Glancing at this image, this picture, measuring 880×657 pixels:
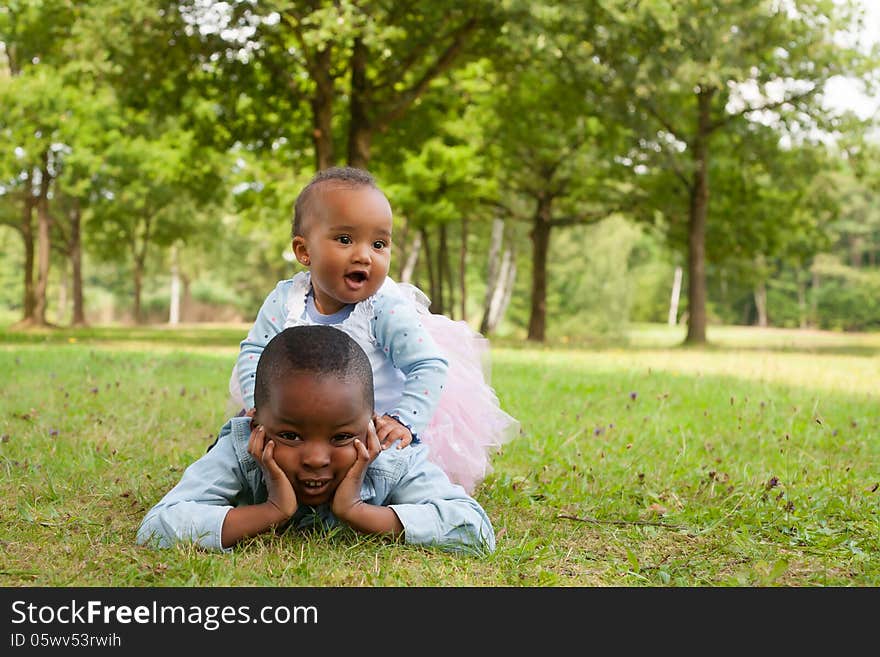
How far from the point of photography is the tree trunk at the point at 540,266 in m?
26.3

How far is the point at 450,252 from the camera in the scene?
46750 millimetres

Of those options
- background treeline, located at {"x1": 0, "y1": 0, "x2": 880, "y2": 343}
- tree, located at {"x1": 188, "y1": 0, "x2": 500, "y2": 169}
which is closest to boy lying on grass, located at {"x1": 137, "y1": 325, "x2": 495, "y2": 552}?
background treeline, located at {"x1": 0, "y1": 0, "x2": 880, "y2": 343}

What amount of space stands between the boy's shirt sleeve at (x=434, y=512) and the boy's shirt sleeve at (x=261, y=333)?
827 millimetres

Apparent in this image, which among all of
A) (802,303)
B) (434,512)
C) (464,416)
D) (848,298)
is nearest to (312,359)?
(434,512)

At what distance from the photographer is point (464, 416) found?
4.57 meters

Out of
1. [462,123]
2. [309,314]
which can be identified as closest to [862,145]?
[462,123]

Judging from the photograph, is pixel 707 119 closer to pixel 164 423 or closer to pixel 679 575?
pixel 164 423

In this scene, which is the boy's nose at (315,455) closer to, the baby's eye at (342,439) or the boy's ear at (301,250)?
the baby's eye at (342,439)

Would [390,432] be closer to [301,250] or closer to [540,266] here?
[301,250]

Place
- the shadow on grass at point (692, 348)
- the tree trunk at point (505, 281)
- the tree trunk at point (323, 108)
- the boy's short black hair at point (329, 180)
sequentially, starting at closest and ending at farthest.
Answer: the boy's short black hair at point (329, 180) → the tree trunk at point (323, 108) → the shadow on grass at point (692, 348) → the tree trunk at point (505, 281)

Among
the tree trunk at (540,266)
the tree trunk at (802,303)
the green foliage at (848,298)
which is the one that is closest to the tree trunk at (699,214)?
the tree trunk at (540,266)

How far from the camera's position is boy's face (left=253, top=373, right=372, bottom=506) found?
335 cm

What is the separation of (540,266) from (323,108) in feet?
33.3

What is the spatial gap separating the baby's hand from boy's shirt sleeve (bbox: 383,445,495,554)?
0.05 metres
